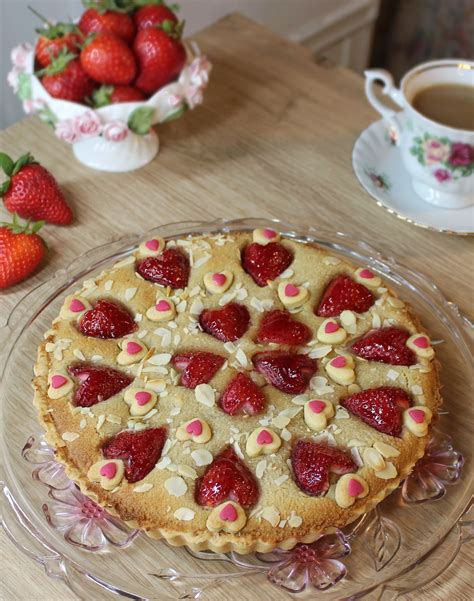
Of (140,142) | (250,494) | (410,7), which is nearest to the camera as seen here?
(250,494)

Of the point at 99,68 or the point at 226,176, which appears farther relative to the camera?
the point at 226,176

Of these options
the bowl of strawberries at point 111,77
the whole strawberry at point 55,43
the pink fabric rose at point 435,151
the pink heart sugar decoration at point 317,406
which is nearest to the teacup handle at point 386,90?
the pink fabric rose at point 435,151

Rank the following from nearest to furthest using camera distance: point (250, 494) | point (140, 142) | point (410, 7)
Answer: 1. point (250, 494)
2. point (140, 142)
3. point (410, 7)

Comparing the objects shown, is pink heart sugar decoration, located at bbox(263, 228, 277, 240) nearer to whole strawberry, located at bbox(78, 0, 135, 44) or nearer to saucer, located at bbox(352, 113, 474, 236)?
saucer, located at bbox(352, 113, 474, 236)

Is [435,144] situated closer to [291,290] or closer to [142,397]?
[291,290]

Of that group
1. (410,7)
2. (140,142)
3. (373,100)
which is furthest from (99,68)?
(410,7)

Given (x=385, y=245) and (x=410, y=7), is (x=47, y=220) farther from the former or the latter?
(x=410, y=7)

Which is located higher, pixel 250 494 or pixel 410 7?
pixel 250 494

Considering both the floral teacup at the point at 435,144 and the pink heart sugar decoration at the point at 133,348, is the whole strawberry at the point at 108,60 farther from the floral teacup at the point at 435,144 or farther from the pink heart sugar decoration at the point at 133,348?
the pink heart sugar decoration at the point at 133,348
